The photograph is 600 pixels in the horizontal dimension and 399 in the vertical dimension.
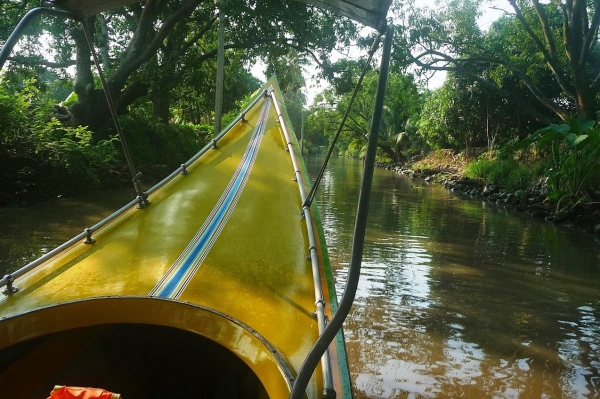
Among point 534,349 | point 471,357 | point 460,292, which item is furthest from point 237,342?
point 460,292

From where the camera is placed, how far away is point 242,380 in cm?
223

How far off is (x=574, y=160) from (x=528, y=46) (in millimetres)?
6445

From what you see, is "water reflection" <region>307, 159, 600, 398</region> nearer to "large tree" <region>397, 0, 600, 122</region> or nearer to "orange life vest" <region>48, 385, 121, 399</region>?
→ "orange life vest" <region>48, 385, 121, 399</region>

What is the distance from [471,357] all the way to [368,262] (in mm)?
2505

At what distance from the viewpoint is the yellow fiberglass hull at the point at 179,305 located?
6.22 ft

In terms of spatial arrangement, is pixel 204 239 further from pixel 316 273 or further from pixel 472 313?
pixel 472 313

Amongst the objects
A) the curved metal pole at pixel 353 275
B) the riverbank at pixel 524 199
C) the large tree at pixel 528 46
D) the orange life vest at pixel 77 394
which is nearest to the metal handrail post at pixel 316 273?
the curved metal pole at pixel 353 275

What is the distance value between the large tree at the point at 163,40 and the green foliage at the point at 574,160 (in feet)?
20.2

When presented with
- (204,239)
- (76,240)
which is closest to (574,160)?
(204,239)

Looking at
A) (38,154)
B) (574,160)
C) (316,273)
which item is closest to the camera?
(316,273)

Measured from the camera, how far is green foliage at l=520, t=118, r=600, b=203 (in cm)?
879

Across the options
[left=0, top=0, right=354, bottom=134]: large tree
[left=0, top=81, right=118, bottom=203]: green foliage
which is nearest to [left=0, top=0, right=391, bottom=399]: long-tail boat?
[left=0, top=81, right=118, bottom=203]: green foliage

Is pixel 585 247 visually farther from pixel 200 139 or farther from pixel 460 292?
pixel 200 139

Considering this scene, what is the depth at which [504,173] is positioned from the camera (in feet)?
46.1
